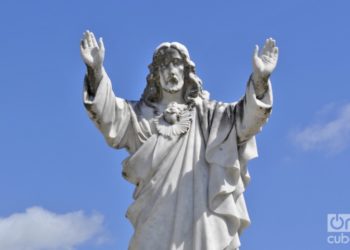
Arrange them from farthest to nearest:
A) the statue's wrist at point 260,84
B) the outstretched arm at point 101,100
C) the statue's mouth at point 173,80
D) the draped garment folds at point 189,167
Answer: the statue's mouth at point 173,80, the outstretched arm at point 101,100, the statue's wrist at point 260,84, the draped garment folds at point 189,167

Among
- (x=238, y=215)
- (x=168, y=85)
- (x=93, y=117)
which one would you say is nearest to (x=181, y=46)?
(x=168, y=85)

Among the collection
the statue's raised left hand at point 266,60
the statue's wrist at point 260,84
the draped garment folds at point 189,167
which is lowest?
the draped garment folds at point 189,167

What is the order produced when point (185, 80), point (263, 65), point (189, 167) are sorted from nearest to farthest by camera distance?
1. point (263, 65)
2. point (189, 167)
3. point (185, 80)

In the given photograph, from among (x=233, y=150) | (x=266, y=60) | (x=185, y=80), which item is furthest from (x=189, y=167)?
(x=266, y=60)

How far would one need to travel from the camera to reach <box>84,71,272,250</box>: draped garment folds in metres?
16.2

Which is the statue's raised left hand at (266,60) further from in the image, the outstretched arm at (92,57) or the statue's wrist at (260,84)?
the outstretched arm at (92,57)

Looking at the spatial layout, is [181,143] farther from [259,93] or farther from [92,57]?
[92,57]

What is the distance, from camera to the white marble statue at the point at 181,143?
16.2 meters

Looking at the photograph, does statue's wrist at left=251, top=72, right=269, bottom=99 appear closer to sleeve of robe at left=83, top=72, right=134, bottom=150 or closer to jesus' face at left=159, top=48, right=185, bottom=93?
jesus' face at left=159, top=48, right=185, bottom=93

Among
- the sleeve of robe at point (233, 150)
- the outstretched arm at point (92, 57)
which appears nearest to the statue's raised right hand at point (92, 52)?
the outstretched arm at point (92, 57)

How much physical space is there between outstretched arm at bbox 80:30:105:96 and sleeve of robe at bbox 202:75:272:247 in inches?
73.3

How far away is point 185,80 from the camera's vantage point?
17219 mm

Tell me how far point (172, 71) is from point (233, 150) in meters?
1.67

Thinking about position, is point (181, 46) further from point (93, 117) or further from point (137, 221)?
point (137, 221)
